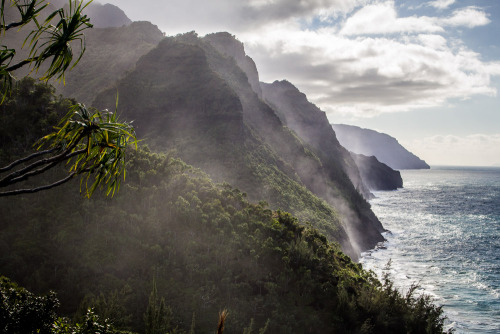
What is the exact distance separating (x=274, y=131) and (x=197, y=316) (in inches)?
2563

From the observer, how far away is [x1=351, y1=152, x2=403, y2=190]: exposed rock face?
172875 millimetres

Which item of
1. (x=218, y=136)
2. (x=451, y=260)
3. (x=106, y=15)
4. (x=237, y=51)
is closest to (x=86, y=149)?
(x=218, y=136)

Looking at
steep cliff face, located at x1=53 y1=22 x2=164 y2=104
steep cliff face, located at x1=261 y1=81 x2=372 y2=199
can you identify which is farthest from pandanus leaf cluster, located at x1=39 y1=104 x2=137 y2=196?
steep cliff face, located at x1=261 y1=81 x2=372 y2=199

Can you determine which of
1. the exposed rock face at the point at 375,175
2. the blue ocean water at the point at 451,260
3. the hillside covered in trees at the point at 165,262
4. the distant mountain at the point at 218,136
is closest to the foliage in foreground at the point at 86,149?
the hillside covered in trees at the point at 165,262

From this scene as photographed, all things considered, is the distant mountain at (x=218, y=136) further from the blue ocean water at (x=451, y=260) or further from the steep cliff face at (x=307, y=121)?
the steep cliff face at (x=307, y=121)

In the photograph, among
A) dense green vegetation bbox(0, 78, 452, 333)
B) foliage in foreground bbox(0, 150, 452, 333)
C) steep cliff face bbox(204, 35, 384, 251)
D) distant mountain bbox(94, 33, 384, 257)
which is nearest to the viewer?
dense green vegetation bbox(0, 78, 452, 333)

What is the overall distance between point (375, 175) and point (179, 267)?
17504cm

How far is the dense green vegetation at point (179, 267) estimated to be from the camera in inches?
535

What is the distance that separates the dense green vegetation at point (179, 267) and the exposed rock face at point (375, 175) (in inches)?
6358

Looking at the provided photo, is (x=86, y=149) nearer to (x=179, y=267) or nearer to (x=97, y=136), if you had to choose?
(x=97, y=136)

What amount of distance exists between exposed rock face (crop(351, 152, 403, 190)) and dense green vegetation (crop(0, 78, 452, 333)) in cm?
16149

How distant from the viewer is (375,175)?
176 m

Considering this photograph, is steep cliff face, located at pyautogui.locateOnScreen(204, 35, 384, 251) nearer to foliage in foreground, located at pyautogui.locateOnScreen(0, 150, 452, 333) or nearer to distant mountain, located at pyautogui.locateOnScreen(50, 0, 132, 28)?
foliage in foreground, located at pyautogui.locateOnScreen(0, 150, 452, 333)

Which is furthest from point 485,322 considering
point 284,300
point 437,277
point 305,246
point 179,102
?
point 179,102
